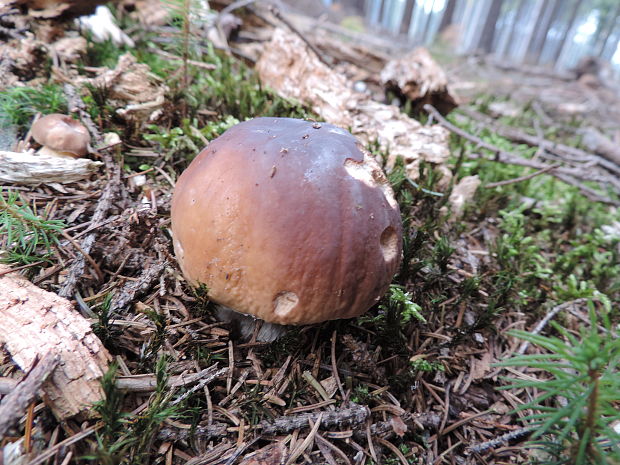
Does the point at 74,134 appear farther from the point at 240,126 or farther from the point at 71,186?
the point at 240,126

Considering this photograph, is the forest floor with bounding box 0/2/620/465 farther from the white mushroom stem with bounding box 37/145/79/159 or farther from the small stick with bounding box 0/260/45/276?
the white mushroom stem with bounding box 37/145/79/159

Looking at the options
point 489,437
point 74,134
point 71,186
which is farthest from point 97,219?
point 489,437

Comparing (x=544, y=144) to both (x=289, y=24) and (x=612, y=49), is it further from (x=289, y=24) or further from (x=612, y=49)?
(x=612, y=49)

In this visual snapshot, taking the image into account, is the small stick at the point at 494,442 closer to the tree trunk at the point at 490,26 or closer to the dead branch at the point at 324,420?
the dead branch at the point at 324,420

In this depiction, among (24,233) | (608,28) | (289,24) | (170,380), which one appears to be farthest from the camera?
(608,28)

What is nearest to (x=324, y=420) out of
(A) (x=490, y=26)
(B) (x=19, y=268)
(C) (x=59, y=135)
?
(B) (x=19, y=268)

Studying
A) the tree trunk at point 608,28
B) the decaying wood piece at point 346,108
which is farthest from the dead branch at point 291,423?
the tree trunk at point 608,28
